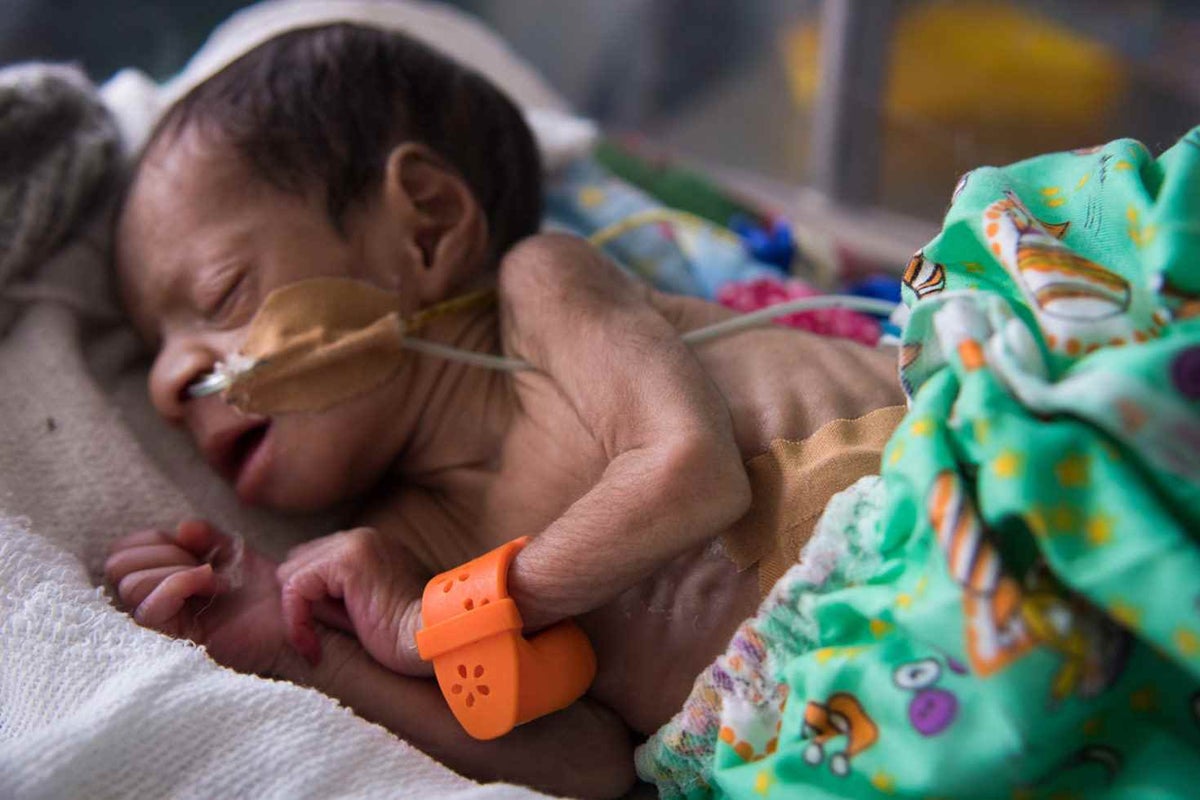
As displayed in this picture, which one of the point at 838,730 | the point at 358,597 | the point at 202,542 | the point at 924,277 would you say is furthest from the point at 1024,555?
the point at 202,542

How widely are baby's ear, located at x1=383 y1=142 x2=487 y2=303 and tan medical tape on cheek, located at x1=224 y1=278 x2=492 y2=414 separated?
90mm

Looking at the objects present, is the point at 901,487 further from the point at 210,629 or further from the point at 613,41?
the point at 613,41

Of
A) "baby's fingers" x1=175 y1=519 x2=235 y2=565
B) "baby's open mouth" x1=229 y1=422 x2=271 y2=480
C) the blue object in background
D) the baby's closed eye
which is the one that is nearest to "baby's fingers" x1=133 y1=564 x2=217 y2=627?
"baby's fingers" x1=175 y1=519 x2=235 y2=565

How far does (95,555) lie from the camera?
3.96 feet

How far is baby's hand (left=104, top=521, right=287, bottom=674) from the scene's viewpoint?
1.08 metres

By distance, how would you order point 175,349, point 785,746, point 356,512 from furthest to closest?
1. point 356,512
2. point 175,349
3. point 785,746

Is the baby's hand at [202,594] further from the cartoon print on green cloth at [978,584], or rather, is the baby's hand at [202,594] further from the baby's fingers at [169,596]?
the cartoon print on green cloth at [978,584]

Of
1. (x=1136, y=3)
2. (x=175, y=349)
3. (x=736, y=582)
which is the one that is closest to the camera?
(x=736, y=582)

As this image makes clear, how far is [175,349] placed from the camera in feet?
4.22

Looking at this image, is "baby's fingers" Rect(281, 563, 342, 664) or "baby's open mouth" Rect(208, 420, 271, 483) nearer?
"baby's fingers" Rect(281, 563, 342, 664)

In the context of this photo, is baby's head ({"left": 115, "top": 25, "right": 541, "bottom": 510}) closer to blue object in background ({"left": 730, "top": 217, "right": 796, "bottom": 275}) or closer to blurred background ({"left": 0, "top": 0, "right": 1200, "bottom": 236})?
blue object in background ({"left": 730, "top": 217, "right": 796, "bottom": 275})

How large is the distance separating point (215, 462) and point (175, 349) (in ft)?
0.46

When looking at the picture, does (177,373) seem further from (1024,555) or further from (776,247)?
(776,247)

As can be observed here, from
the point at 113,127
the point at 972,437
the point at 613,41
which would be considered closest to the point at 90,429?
the point at 113,127
